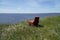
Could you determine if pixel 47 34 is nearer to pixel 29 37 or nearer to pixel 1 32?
pixel 29 37

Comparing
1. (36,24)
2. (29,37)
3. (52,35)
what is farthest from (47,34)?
(36,24)

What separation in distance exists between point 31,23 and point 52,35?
16.1 ft

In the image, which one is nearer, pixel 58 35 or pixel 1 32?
pixel 58 35

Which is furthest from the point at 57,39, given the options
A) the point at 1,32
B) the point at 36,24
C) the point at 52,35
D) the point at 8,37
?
the point at 36,24

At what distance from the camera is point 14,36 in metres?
9.75

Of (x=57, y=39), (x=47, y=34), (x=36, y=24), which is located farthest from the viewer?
(x=36, y=24)

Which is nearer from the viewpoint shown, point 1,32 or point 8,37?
point 8,37

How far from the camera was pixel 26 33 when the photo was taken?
Answer: 1036cm

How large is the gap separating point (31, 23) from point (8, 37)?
16.9ft

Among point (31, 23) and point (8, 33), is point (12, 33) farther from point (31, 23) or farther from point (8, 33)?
point (31, 23)

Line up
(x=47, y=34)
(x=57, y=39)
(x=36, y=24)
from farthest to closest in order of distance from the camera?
(x=36, y=24) < (x=47, y=34) < (x=57, y=39)

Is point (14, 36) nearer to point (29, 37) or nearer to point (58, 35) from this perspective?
point (29, 37)

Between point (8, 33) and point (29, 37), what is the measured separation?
1.42 m

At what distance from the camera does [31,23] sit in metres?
14.6
